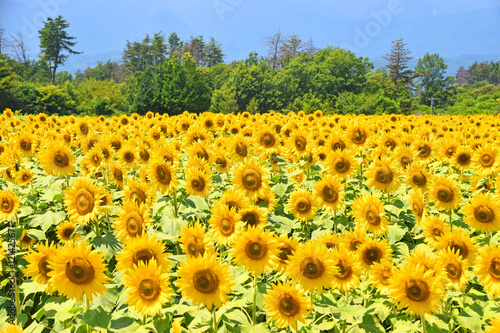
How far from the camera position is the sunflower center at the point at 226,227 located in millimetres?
2908

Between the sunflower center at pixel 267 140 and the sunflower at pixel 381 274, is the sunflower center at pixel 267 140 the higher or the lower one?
the higher one

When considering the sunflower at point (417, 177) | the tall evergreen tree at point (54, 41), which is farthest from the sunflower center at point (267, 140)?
the tall evergreen tree at point (54, 41)

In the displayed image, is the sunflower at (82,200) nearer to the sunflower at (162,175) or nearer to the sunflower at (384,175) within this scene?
the sunflower at (162,175)

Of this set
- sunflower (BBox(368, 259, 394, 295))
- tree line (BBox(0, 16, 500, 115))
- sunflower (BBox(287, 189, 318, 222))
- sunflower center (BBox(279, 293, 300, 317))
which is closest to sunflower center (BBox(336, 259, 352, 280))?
sunflower (BBox(368, 259, 394, 295))

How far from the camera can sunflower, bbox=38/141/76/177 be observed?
14.0ft

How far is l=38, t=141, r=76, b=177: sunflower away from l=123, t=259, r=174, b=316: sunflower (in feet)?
8.45

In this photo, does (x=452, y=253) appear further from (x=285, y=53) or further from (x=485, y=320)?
(x=285, y=53)

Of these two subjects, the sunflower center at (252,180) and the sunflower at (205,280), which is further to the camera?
the sunflower center at (252,180)

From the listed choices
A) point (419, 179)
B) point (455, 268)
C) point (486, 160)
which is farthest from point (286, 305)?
point (486, 160)

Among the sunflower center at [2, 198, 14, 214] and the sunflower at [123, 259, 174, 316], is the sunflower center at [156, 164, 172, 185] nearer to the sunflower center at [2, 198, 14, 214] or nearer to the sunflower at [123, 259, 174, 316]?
the sunflower at [123, 259, 174, 316]

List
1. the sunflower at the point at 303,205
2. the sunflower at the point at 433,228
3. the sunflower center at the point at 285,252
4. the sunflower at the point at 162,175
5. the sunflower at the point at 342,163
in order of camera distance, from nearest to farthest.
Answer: the sunflower center at the point at 285,252 < the sunflower at the point at 433,228 < the sunflower at the point at 162,175 < the sunflower at the point at 303,205 < the sunflower at the point at 342,163

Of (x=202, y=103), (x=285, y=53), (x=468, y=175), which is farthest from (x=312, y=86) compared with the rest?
(x=468, y=175)

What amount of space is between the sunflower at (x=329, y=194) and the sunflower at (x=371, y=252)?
36.5 inches

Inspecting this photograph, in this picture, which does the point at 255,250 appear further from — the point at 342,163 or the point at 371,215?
the point at 342,163
